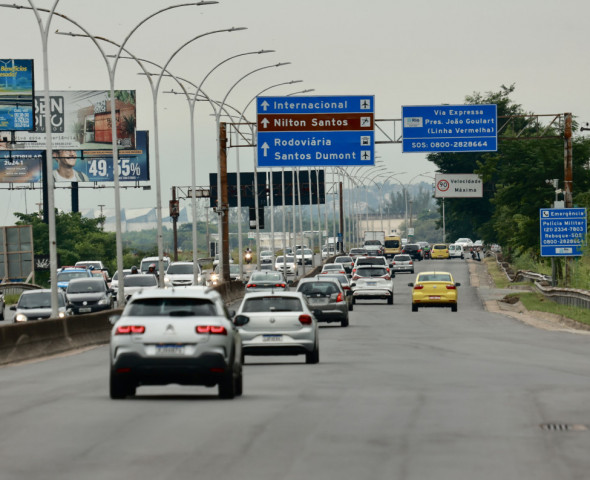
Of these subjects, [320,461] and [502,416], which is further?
[502,416]

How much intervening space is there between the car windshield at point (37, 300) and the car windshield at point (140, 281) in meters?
11.9

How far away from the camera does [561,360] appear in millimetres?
26344

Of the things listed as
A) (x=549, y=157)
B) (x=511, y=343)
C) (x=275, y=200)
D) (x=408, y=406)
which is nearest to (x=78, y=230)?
(x=275, y=200)

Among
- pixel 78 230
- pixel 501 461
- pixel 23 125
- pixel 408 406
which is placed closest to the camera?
pixel 501 461

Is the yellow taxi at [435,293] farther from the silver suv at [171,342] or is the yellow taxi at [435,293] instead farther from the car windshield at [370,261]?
the silver suv at [171,342]

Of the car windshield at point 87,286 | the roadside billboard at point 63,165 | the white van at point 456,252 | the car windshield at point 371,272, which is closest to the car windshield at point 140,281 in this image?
the car windshield at point 87,286

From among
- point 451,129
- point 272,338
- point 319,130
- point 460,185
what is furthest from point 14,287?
point 460,185

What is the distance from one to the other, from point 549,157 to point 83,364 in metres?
41.6

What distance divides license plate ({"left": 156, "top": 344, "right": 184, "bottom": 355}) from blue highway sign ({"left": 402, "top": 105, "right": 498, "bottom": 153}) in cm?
3838

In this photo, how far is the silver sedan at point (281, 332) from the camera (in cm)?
2605

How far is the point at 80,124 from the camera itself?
107000 millimetres

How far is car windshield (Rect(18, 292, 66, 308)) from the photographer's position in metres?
45.2

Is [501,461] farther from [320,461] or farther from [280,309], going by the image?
[280,309]

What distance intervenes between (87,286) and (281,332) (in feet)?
87.9
